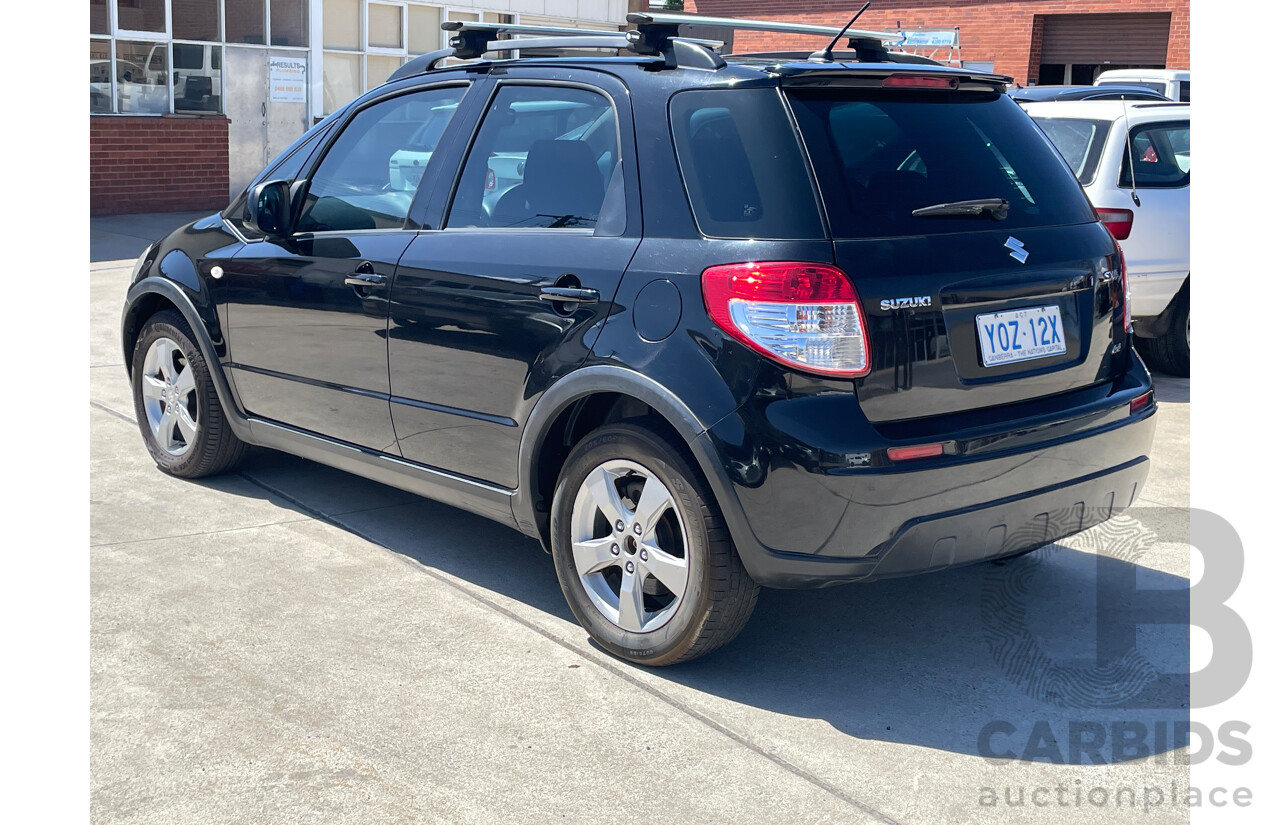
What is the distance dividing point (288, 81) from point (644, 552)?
18.9m

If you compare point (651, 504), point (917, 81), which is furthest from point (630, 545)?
point (917, 81)

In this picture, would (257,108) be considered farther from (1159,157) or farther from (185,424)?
(185,424)

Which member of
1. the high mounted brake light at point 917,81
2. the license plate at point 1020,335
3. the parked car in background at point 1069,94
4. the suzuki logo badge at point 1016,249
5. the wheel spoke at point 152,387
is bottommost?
the wheel spoke at point 152,387

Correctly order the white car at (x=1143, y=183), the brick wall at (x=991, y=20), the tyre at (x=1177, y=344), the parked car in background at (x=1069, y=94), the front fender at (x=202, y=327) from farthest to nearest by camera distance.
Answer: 1. the brick wall at (x=991, y=20)
2. the parked car in background at (x=1069, y=94)
3. the tyre at (x=1177, y=344)
4. the white car at (x=1143, y=183)
5. the front fender at (x=202, y=327)

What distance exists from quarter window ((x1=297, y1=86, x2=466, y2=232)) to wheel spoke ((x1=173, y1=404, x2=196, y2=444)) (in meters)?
1.22

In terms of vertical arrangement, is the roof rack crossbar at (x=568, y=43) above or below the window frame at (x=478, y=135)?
above

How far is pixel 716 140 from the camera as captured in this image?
362 centimetres

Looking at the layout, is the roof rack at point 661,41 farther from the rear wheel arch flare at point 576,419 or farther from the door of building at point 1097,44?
the door of building at point 1097,44

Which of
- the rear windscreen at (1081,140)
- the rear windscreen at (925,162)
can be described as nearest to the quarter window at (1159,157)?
the rear windscreen at (1081,140)

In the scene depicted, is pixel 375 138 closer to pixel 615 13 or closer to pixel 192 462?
pixel 192 462

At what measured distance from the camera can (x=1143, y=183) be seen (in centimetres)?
805

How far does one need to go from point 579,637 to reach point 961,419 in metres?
1.42

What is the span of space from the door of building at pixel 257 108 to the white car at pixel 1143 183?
14.8 m

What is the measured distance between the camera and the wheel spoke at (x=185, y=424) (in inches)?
219
